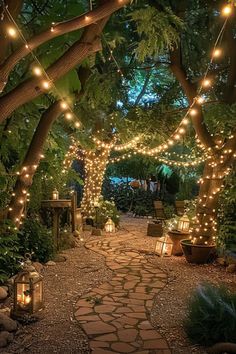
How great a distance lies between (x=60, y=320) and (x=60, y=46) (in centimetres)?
333

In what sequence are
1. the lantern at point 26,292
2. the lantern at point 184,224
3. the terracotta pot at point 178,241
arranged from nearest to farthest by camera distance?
the lantern at point 26,292, the terracotta pot at point 178,241, the lantern at point 184,224

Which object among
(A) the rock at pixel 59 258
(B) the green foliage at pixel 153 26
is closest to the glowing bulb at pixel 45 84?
(B) the green foliage at pixel 153 26

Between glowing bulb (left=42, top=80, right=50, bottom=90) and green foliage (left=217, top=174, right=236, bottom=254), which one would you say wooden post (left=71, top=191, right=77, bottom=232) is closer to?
green foliage (left=217, top=174, right=236, bottom=254)

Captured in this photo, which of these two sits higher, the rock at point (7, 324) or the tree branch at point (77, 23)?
the tree branch at point (77, 23)

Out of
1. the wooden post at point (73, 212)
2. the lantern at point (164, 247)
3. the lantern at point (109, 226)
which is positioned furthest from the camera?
the lantern at point (109, 226)

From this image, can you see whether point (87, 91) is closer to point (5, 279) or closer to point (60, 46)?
point (60, 46)

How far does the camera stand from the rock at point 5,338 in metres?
3.91

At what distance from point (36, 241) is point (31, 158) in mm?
1797

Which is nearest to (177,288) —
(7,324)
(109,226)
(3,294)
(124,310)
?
(124,310)

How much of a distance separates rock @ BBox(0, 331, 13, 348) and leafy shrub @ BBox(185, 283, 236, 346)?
6.13ft

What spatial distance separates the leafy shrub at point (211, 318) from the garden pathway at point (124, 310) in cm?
36

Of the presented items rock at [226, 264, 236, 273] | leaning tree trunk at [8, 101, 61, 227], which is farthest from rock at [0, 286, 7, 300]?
rock at [226, 264, 236, 273]

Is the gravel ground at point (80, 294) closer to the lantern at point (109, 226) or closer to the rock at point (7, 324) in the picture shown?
the rock at point (7, 324)

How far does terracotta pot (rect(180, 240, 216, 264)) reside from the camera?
757cm
